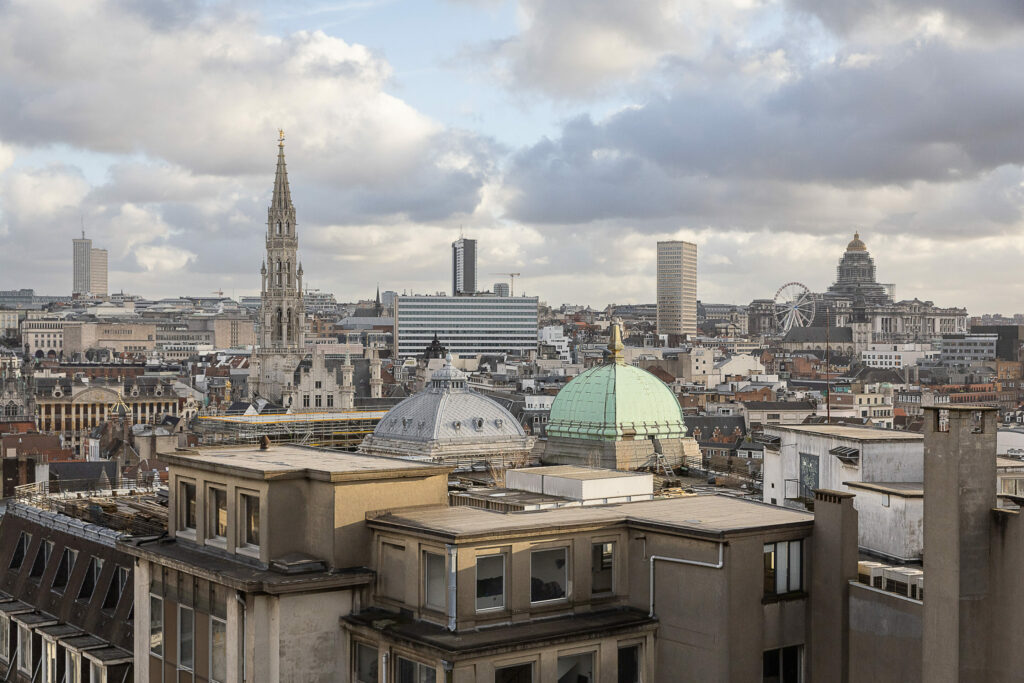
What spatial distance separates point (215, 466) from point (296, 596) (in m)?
3.69

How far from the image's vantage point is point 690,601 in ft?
78.0

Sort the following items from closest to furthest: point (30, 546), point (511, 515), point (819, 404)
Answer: point (511, 515), point (30, 546), point (819, 404)

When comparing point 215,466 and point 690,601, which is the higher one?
point 215,466

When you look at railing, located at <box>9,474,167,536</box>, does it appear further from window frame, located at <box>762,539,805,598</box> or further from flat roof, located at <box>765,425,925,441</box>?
flat roof, located at <box>765,425,925,441</box>

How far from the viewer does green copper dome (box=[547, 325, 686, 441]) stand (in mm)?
63156

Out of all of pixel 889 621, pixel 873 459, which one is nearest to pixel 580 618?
pixel 889 621

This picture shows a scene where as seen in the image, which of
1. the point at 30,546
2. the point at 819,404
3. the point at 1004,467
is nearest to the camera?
the point at 1004,467

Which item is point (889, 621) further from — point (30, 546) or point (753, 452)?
point (753, 452)

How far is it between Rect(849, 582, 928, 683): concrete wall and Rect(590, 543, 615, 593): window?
449cm

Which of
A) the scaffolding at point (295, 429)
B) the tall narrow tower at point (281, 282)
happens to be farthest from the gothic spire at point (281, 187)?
the scaffolding at point (295, 429)

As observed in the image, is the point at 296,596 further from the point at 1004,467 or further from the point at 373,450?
the point at 373,450

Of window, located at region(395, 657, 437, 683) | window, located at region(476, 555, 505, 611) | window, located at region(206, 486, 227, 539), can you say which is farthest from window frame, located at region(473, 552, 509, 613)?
window, located at region(206, 486, 227, 539)

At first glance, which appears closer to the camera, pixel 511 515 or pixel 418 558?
pixel 418 558

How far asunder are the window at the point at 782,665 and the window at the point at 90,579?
1865cm
